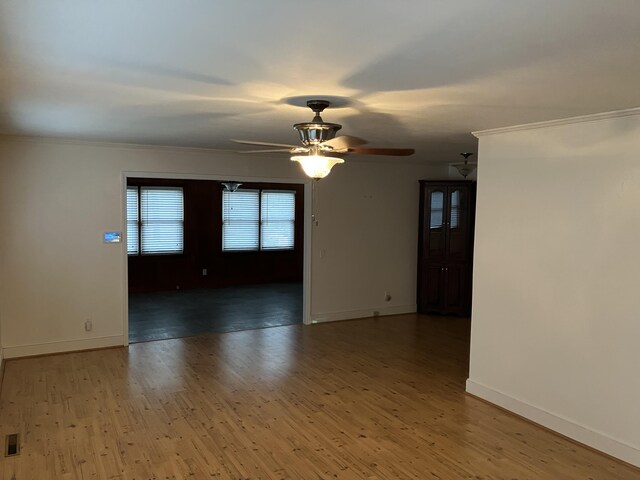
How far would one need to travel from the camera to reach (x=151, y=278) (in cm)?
1027

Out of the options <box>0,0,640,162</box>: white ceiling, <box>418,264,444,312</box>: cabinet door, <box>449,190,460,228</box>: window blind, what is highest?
<box>0,0,640,162</box>: white ceiling

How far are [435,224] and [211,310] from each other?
383 cm

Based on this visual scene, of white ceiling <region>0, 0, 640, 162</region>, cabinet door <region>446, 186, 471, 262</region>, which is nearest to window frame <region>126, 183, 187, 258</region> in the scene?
cabinet door <region>446, 186, 471, 262</region>

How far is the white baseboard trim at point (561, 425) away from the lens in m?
3.56

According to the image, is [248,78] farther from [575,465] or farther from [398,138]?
[575,465]

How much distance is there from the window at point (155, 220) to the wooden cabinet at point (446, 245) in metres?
4.98

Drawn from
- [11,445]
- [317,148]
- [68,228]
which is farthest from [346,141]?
[11,445]

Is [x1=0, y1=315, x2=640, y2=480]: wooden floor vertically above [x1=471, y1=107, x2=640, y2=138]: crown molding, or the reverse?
[x1=471, y1=107, x2=640, y2=138]: crown molding

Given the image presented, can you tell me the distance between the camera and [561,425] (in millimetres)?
3973

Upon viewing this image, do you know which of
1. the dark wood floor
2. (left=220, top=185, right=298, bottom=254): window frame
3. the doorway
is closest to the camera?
the dark wood floor

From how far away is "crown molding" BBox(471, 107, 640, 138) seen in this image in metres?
3.50

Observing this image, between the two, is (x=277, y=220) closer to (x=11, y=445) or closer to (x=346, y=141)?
(x=346, y=141)

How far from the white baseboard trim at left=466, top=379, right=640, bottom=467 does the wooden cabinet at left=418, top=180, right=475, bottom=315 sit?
10.8 ft

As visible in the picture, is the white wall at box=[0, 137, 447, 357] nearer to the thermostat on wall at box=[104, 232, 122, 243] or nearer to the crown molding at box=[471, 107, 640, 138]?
the thermostat on wall at box=[104, 232, 122, 243]
